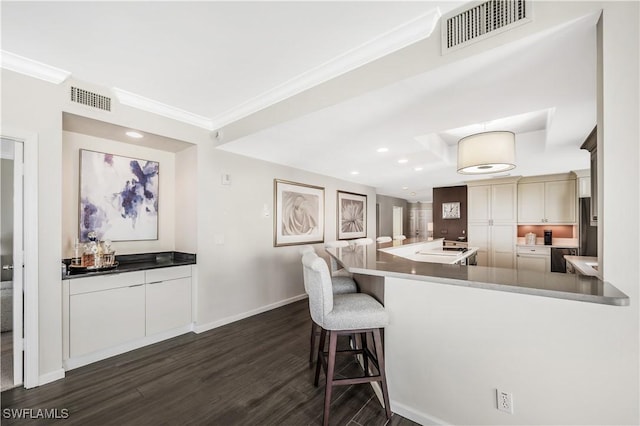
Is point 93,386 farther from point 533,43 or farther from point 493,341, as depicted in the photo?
point 533,43

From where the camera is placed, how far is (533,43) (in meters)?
1.51

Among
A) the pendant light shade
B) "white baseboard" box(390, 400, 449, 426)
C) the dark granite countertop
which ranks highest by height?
the pendant light shade

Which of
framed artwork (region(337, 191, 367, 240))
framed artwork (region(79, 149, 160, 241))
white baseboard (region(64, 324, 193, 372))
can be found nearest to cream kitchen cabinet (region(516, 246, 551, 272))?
framed artwork (region(337, 191, 367, 240))

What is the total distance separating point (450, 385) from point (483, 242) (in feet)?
17.9

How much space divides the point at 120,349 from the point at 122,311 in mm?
394

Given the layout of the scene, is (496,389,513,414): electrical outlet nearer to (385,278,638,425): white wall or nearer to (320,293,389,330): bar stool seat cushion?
(385,278,638,425): white wall

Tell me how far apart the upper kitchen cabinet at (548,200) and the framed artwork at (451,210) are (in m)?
1.70

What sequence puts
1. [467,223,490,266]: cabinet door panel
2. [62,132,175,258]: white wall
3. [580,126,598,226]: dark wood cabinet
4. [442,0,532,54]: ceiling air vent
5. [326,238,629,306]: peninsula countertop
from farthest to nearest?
[467,223,490,266]: cabinet door panel → [62,132,175,258]: white wall → [580,126,598,226]: dark wood cabinet → [442,0,532,54]: ceiling air vent → [326,238,629,306]: peninsula countertop

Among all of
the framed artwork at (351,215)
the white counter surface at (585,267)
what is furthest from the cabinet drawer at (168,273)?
the white counter surface at (585,267)

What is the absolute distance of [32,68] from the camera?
89.2 inches

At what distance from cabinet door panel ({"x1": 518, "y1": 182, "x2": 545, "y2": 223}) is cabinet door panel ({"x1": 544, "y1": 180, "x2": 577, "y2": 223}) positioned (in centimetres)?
10

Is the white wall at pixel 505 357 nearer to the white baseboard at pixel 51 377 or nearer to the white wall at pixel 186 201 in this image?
the white wall at pixel 186 201

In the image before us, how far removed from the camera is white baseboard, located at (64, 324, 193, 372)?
257 centimetres

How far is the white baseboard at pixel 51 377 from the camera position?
7.54ft
